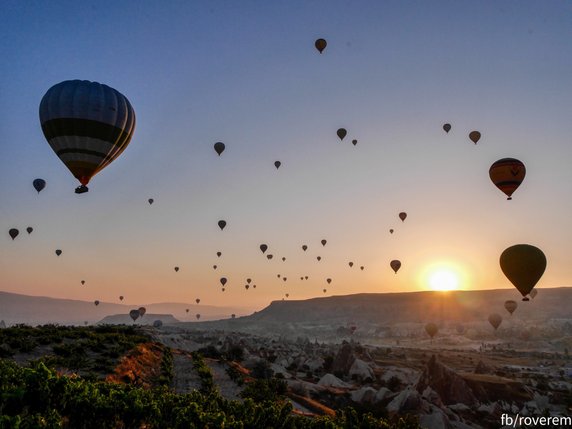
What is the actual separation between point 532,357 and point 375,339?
61749 mm

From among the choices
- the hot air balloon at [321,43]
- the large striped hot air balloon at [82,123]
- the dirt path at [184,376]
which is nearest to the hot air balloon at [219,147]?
the hot air balloon at [321,43]

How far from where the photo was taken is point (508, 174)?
123ft

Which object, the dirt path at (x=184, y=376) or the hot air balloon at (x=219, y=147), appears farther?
the hot air balloon at (x=219, y=147)

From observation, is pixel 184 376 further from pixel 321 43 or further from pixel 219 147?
pixel 321 43

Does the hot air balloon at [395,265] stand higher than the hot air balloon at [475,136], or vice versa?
the hot air balloon at [475,136]

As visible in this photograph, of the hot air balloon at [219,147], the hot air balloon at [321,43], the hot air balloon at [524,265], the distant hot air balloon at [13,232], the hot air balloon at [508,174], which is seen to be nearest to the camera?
the hot air balloon at [524,265]

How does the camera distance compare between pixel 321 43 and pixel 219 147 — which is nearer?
pixel 321 43

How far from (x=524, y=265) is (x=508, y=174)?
842cm

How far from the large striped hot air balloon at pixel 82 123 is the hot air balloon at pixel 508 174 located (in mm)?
31526

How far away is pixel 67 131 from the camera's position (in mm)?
27000

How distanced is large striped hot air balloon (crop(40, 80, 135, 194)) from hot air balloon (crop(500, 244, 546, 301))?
31.6 metres

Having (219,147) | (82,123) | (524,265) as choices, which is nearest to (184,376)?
(82,123)

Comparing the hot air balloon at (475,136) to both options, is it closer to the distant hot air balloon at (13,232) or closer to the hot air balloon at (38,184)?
the hot air balloon at (38,184)

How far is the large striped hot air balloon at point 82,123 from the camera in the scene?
88.4 feet
